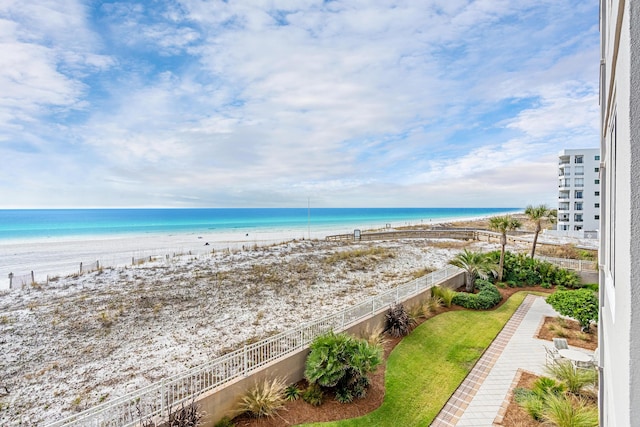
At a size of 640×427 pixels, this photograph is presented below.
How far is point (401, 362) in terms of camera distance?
31.2 ft

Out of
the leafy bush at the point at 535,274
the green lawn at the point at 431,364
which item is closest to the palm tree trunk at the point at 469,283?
the green lawn at the point at 431,364

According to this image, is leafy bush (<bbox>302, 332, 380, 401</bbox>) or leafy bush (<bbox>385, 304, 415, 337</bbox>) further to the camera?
leafy bush (<bbox>385, 304, 415, 337</bbox>)

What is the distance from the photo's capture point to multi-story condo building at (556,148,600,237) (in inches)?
1859

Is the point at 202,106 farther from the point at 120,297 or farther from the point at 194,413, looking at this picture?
the point at 194,413

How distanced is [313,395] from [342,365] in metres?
1.08

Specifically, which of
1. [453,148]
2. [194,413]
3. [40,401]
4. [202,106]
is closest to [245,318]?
[40,401]

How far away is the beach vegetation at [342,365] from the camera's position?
7.79 metres

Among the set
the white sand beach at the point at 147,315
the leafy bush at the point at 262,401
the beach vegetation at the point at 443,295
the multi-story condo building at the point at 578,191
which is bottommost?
the white sand beach at the point at 147,315

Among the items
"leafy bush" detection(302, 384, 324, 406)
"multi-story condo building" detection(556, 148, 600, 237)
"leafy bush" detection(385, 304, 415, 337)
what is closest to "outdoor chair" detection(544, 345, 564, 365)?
"leafy bush" detection(385, 304, 415, 337)

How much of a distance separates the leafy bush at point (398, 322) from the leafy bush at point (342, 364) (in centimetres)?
309

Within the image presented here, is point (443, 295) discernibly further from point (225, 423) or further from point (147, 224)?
point (147, 224)

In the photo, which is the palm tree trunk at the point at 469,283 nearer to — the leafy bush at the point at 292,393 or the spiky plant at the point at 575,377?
the spiky plant at the point at 575,377

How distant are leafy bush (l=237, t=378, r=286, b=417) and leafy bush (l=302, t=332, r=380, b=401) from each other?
2.82ft

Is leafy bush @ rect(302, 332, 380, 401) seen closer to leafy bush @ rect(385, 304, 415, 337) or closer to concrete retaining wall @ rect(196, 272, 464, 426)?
concrete retaining wall @ rect(196, 272, 464, 426)
